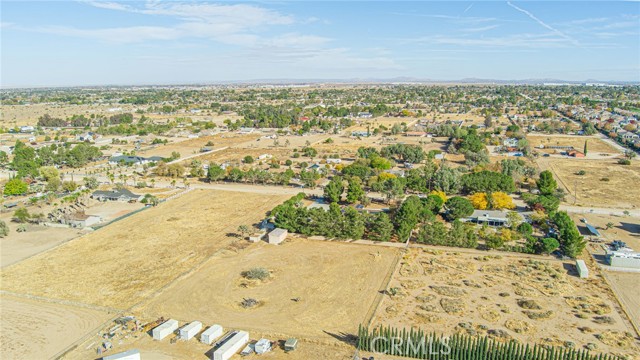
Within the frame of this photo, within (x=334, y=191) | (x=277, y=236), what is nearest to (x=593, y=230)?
(x=334, y=191)

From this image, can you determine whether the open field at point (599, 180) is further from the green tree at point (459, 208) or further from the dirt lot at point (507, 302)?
the dirt lot at point (507, 302)

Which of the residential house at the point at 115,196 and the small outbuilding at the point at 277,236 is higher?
the residential house at the point at 115,196

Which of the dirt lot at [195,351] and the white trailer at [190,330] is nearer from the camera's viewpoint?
the dirt lot at [195,351]

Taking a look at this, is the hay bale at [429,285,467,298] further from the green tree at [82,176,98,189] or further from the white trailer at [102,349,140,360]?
the green tree at [82,176,98,189]

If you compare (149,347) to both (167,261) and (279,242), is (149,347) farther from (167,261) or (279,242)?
(279,242)

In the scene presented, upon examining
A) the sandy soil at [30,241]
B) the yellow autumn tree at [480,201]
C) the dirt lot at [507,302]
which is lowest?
the dirt lot at [507,302]

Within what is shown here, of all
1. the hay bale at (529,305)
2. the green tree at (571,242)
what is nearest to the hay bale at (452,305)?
the hay bale at (529,305)
